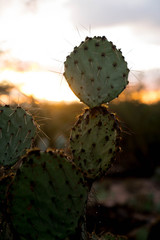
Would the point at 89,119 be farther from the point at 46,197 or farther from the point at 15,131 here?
the point at 46,197

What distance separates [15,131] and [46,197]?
56 cm

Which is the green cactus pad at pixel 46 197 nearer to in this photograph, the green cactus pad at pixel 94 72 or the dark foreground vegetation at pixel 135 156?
the green cactus pad at pixel 94 72

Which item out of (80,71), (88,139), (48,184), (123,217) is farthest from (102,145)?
(123,217)

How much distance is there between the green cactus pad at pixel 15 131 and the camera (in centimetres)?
189

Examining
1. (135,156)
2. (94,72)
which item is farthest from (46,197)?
(135,156)

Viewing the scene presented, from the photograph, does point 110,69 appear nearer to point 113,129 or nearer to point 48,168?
point 113,129

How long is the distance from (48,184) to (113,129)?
557 millimetres

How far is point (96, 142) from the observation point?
6.08ft

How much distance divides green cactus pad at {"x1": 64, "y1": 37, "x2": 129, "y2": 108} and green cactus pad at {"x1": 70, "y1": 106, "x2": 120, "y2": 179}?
9 cm

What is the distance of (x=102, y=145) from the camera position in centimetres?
186

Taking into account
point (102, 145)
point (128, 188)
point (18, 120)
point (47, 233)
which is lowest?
point (47, 233)

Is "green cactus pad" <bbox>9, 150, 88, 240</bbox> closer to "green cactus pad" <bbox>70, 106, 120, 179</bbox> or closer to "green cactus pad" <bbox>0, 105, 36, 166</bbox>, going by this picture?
"green cactus pad" <bbox>70, 106, 120, 179</bbox>

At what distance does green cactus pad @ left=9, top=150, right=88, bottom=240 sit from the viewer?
1.40m

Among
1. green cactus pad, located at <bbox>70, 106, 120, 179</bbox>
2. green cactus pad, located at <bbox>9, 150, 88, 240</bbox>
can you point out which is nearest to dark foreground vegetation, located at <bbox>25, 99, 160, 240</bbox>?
green cactus pad, located at <bbox>70, 106, 120, 179</bbox>
